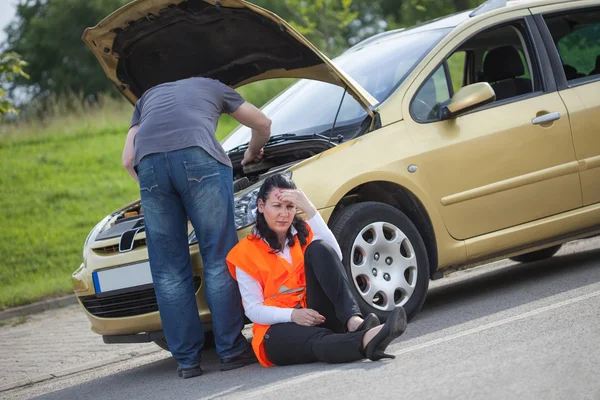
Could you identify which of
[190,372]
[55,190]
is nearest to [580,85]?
[190,372]

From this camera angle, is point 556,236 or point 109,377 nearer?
point 109,377

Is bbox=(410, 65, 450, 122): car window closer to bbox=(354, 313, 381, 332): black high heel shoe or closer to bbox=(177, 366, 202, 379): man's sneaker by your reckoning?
bbox=(354, 313, 381, 332): black high heel shoe

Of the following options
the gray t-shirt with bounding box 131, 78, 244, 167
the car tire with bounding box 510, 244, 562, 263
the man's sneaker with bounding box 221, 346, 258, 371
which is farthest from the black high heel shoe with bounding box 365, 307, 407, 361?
the car tire with bounding box 510, 244, 562, 263

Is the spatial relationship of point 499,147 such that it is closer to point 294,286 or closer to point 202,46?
point 294,286

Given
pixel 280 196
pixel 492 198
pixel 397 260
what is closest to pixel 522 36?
pixel 492 198

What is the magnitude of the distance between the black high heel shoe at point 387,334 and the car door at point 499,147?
1.53 metres

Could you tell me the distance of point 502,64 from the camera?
7164 mm

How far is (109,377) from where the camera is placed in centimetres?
616

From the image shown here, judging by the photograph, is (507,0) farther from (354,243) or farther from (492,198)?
(354,243)

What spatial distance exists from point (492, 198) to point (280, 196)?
5.76 ft

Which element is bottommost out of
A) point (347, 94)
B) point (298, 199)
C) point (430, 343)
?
point (430, 343)

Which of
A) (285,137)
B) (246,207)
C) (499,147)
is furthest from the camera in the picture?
(285,137)

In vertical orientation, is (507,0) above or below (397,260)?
above

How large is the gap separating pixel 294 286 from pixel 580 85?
115 inches
